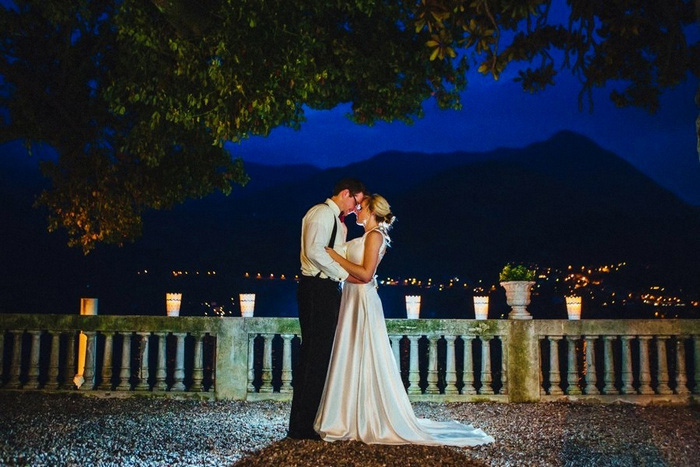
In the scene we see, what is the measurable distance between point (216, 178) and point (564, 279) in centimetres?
3440

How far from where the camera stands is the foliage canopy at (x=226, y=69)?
638cm

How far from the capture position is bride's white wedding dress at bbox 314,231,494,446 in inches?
202

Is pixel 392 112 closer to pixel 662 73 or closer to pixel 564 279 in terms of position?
pixel 662 73

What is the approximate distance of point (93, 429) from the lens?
229 inches

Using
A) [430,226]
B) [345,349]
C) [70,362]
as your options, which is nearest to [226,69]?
[345,349]

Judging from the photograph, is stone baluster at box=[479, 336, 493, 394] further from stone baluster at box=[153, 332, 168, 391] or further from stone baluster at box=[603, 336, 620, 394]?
stone baluster at box=[153, 332, 168, 391]

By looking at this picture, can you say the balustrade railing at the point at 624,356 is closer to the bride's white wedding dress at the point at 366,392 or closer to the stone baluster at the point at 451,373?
the stone baluster at the point at 451,373

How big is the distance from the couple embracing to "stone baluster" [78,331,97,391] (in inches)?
146

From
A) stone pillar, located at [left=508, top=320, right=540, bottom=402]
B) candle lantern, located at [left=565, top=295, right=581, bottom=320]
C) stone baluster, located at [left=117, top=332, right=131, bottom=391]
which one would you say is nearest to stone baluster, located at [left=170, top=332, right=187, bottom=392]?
stone baluster, located at [left=117, top=332, right=131, bottom=391]

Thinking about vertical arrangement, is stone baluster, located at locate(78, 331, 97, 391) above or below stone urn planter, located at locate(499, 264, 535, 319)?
below

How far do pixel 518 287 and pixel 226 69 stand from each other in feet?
14.4

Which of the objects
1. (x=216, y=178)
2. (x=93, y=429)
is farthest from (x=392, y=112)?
(x=93, y=429)

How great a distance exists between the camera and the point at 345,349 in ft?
17.5

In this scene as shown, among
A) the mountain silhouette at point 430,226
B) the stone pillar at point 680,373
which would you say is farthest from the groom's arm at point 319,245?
the mountain silhouette at point 430,226
